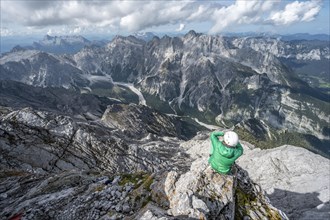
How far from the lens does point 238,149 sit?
76.4ft

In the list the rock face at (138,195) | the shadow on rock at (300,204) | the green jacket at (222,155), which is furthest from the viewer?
the shadow on rock at (300,204)

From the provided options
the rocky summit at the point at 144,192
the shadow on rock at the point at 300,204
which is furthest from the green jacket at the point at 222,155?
the shadow on rock at the point at 300,204

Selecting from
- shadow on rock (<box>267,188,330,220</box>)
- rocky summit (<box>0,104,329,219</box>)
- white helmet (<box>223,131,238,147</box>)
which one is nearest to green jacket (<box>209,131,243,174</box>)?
white helmet (<box>223,131,238,147</box>)

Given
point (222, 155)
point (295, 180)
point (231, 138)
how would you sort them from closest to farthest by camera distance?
1. point (231, 138)
2. point (222, 155)
3. point (295, 180)

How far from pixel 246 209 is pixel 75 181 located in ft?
53.9

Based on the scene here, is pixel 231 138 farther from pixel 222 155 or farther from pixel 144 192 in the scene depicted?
pixel 144 192

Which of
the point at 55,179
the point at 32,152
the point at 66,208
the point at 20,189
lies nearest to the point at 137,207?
the point at 66,208

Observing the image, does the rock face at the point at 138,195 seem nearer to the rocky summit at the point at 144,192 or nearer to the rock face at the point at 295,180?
the rocky summit at the point at 144,192

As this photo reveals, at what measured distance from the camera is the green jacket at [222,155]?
2312 cm

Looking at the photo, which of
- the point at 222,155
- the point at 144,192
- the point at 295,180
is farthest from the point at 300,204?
the point at 144,192

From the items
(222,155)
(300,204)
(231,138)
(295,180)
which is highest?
(231,138)

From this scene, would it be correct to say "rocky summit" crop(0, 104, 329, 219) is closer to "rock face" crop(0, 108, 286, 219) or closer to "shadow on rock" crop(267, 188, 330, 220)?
"rock face" crop(0, 108, 286, 219)

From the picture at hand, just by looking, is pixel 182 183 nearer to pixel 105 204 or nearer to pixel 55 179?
pixel 105 204

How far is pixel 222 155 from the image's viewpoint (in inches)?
920
